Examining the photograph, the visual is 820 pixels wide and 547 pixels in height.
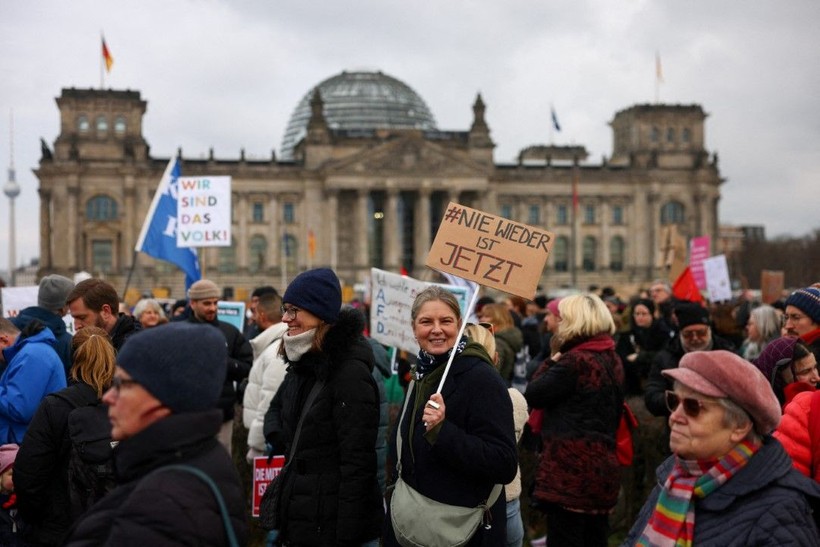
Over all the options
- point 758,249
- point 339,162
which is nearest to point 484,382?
point 339,162

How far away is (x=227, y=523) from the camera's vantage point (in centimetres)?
285

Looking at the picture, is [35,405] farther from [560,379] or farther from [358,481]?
[560,379]

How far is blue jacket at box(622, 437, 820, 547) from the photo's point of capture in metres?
3.06

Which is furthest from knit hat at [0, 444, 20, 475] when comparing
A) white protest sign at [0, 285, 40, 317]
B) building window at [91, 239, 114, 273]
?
building window at [91, 239, 114, 273]

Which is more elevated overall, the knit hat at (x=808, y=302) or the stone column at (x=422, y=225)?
the stone column at (x=422, y=225)

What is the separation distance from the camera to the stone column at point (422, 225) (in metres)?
63.7

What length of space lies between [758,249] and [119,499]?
88.3 m

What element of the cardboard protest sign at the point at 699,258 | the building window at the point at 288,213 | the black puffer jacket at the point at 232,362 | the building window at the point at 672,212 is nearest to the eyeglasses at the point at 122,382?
the black puffer jacket at the point at 232,362

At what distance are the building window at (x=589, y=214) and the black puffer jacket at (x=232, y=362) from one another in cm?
6179

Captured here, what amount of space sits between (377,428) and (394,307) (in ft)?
16.4

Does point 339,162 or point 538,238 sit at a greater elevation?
point 339,162

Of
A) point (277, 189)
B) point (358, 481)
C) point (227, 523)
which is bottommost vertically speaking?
point (358, 481)

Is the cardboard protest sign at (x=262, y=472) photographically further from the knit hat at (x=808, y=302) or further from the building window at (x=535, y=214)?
the building window at (x=535, y=214)

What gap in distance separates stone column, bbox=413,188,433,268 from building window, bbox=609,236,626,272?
616 inches
